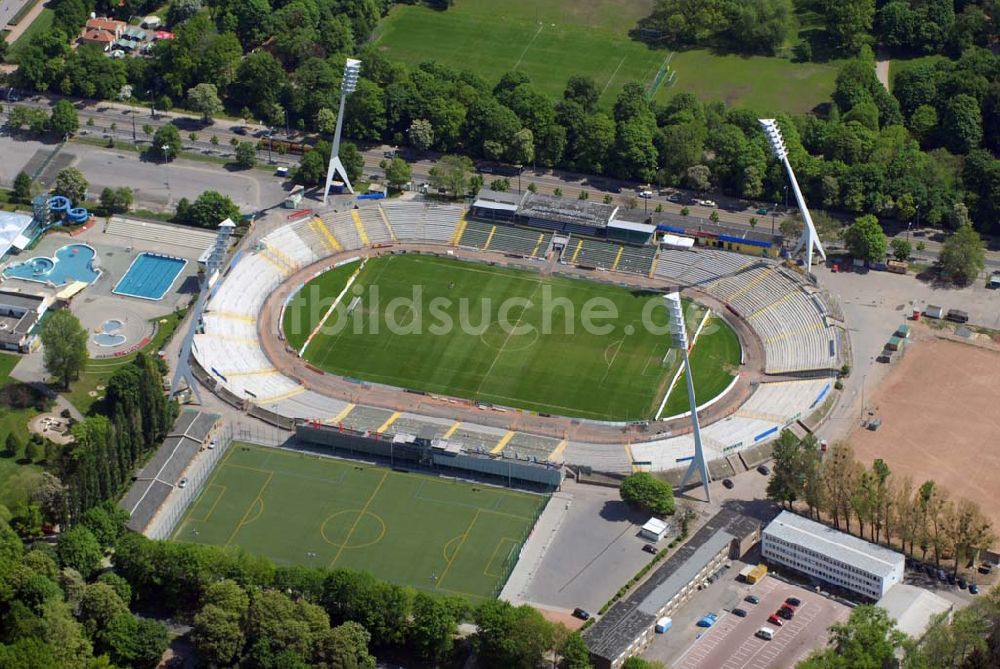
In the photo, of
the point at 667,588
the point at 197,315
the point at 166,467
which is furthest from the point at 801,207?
the point at 166,467

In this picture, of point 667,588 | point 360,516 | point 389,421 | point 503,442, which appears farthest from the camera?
point 389,421

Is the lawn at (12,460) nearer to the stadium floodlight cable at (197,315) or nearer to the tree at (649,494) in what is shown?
the stadium floodlight cable at (197,315)

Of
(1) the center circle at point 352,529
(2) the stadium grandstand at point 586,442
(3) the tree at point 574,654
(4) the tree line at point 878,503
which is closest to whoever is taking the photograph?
(3) the tree at point 574,654

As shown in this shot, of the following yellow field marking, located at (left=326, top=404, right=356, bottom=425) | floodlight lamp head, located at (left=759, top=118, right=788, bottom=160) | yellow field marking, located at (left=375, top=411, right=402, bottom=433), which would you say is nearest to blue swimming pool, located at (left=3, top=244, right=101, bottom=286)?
yellow field marking, located at (left=326, top=404, right=356, bottom=425)

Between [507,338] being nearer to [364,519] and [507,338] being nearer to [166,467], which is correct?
[364,519]

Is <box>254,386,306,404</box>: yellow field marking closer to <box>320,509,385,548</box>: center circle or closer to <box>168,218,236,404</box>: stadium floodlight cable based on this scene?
<box>168,218,236,404</box>: stadium floodlight cable

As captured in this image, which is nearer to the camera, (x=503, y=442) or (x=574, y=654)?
(x=574, y=654)

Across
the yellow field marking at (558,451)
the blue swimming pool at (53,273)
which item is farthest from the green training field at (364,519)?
the blue swimming pool at (53,273)
